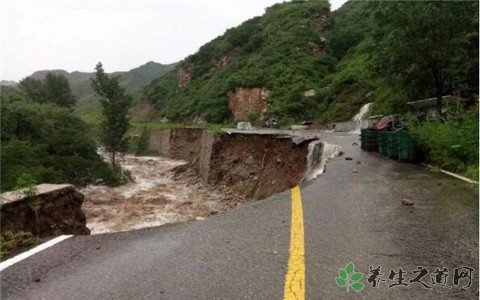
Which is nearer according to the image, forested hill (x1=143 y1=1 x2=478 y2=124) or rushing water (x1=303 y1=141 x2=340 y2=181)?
forested hill (x1=143 y1=1 x2=478 y2=124)

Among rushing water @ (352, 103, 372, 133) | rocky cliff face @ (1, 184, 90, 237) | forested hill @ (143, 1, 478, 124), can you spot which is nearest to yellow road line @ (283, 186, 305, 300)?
rocky cliff face @ (1, 184, 90, 237)

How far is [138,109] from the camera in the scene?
113000mm

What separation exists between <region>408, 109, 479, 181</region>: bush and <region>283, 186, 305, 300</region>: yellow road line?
5024 mm

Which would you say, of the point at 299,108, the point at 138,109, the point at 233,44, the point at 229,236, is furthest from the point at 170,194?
the point at 138,109

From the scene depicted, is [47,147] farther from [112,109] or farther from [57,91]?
[57,91]

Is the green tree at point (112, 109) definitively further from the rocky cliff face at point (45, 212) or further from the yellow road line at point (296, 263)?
the yellow road line at point (296, 263)

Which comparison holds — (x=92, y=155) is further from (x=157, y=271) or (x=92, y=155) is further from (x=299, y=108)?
(x=157, y=271)

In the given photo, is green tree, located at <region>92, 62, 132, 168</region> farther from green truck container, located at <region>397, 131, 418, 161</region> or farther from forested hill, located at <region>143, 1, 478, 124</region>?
green truck container, located at <region>397, 131, 418, 161</region>

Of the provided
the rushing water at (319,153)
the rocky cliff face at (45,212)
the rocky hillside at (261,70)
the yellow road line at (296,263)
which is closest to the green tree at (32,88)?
the rocky hillside at (261,70)

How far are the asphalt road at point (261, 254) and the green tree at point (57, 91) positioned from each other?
255ft

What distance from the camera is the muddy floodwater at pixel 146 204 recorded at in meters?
20.1

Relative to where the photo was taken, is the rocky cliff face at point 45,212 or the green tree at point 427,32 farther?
the green tree at point 427,32

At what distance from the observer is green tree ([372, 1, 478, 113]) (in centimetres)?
1406

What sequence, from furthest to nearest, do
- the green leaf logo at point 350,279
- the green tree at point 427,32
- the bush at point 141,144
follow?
1. the bush at point 141,144
2. the green tree at point 427,32
3. the green leaf logo at point 350,279
